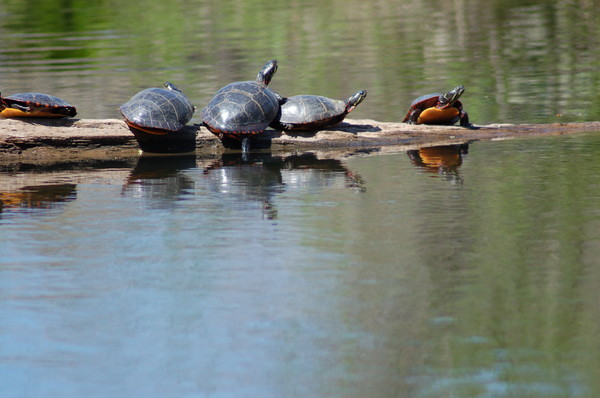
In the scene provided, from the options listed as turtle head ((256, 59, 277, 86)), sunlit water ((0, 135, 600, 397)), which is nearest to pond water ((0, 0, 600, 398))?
sunlit water ((0, 135, 600, 397))

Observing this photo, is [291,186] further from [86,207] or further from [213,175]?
[86,207]

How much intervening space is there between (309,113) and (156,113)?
57.5 inches

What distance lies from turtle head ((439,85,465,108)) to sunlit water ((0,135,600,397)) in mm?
1355

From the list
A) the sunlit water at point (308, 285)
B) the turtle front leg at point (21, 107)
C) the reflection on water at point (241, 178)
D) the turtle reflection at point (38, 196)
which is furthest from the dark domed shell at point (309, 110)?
the turtle front leg at point (21, 107)

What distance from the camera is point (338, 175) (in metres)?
8.08

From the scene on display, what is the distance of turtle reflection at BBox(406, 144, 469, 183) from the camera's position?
7.97 meters

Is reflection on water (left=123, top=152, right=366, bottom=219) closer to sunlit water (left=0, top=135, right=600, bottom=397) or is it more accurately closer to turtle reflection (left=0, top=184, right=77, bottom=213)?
sunlit water (left=0, top=135, right=600, bottom=397)

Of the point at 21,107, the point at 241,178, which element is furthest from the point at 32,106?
the point at 241,178

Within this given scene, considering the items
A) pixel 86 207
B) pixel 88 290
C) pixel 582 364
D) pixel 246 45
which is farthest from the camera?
pixel 246 45

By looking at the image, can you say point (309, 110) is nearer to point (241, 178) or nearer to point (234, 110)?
point (234, 110)

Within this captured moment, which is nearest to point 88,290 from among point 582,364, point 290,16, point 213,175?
point 582,364

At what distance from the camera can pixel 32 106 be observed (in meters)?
8.45

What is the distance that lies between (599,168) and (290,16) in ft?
49.8

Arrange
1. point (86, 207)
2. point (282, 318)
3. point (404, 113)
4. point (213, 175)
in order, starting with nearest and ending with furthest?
point (282, 318) < point (86, 207) < point (213, 175) < point (404, 113)
